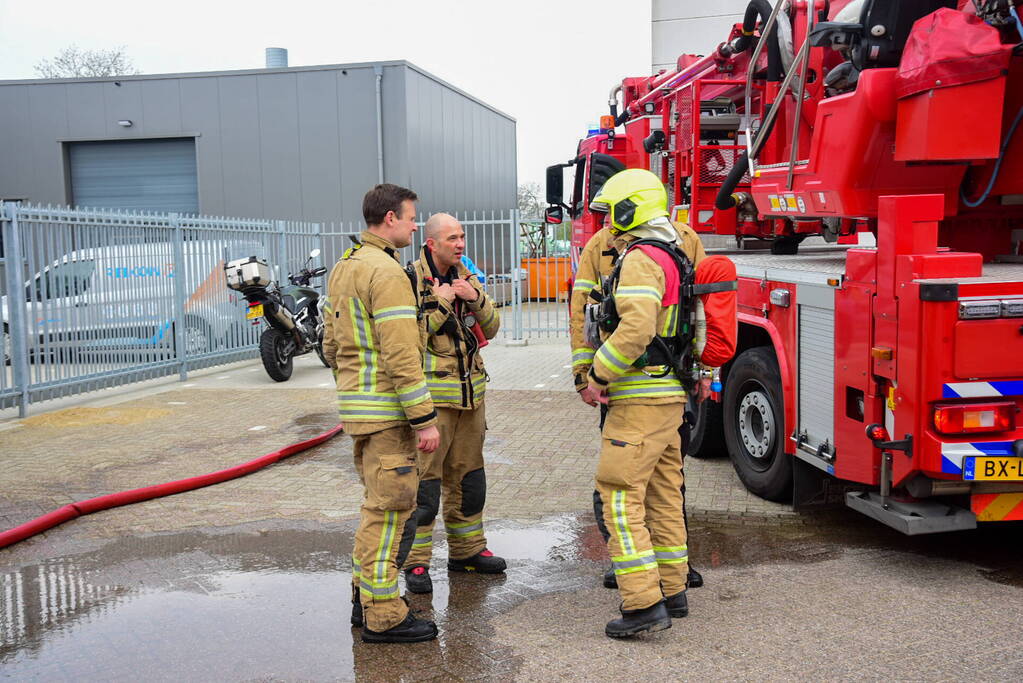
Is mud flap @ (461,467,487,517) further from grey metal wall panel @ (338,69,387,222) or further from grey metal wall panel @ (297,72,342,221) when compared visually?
grey metal wall panel @ (297,72,342,221)

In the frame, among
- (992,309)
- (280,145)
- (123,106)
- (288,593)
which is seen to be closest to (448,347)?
(288,593)

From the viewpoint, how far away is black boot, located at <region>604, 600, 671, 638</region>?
13.7 ft

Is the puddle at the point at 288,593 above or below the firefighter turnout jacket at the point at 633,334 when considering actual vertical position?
below

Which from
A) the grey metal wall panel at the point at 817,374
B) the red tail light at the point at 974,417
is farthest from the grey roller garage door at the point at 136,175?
the red tail light at the point at 974,417

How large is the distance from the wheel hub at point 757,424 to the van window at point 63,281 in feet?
24.7

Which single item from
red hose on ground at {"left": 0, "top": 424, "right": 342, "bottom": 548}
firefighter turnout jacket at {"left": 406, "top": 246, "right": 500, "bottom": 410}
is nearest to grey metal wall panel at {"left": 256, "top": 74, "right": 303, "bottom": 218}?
red hose on ground at {"left": 0, "top": 424, "right": 342, "bottom": 548}

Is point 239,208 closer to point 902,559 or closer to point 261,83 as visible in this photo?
point 261,83

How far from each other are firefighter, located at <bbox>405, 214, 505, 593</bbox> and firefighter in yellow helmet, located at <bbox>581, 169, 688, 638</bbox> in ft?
2.28

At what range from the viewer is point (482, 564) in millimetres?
5105

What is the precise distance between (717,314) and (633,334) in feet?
1.80

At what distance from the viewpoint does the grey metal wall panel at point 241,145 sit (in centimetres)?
2224

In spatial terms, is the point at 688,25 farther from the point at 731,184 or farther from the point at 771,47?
the point at 771,47

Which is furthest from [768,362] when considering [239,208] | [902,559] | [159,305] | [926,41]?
[239,208]

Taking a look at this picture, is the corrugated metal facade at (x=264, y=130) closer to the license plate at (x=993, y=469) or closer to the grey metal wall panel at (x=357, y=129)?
the grey metal wall panel at (x=357, y=129)
